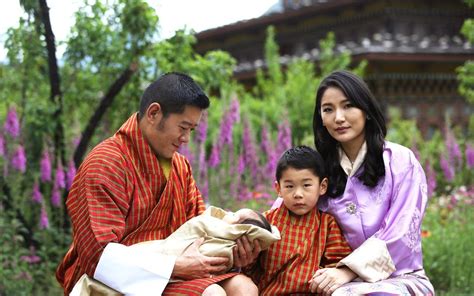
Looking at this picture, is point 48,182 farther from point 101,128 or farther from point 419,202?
point 419,202

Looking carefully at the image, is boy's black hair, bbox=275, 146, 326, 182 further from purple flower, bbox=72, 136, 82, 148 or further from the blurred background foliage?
purple flower, bbox=72, 136, 82, 148

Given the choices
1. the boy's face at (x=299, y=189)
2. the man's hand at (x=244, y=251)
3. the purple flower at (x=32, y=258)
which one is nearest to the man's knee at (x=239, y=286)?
the man's hand at (x=244, y=251)

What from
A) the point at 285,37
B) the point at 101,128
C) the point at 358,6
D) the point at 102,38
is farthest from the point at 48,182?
the point at 285,37

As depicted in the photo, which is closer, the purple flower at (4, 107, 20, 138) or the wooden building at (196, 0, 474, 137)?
the purple flower at (4, 107, 20, 138)

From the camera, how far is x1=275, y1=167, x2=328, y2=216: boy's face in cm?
361

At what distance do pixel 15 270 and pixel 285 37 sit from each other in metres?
14.8

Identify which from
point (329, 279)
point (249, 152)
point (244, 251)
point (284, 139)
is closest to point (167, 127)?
point (244, 251)

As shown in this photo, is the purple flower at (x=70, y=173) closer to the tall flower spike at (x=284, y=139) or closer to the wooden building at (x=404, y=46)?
the tall flower spike at (x=284, y=139)

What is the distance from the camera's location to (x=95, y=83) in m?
7.44

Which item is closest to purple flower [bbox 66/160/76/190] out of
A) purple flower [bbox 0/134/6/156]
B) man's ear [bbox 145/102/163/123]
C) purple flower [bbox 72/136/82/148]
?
purple flower [bbox 72/136/82/148]

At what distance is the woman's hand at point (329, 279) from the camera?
3.44 m

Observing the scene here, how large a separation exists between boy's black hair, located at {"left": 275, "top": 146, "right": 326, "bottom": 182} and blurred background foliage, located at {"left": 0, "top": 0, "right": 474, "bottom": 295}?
3.16 meters

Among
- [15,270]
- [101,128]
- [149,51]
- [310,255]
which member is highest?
[149,51]

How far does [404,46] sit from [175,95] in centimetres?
1350
